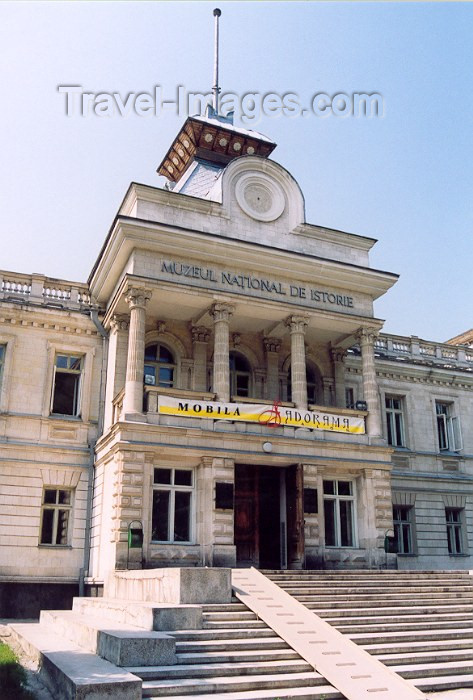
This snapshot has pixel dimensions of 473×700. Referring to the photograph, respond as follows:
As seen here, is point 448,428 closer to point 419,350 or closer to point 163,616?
point 419,350

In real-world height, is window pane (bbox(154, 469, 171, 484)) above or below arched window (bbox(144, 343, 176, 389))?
below

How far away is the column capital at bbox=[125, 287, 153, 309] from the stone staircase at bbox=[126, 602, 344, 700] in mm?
10540

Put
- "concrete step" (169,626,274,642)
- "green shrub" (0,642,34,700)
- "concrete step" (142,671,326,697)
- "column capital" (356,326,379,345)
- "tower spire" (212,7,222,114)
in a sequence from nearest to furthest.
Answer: "green shrub" (0,642,34,700) → "concrete step" (142,671,326,697) → "concrete step" (169,626,274,642) → "column capital" (356,326,379,345) → "tower spire" (212,7,222,114)

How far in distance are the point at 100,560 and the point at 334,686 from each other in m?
11.4

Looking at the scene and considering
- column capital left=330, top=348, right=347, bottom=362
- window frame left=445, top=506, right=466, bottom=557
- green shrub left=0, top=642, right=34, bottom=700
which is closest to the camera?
green shrub left=0, top=642, right=34, bottom=700

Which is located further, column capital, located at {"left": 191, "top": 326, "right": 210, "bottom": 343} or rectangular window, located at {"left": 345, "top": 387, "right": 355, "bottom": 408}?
rectangular window, located at {"left": 345, "top": 387, "right": 355, "bottom": 408}

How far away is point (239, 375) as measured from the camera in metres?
24.4

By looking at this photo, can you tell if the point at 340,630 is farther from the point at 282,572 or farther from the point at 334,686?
the point at 282,572

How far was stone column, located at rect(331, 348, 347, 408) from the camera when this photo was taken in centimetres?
2553

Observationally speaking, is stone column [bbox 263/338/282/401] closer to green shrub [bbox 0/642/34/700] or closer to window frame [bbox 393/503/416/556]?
window frame [bbox 393/503/416/556]

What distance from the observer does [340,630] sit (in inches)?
480

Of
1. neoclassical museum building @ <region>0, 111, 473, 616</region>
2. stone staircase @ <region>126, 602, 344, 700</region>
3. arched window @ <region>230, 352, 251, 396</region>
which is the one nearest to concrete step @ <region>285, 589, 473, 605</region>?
stone staircase @ <region>126, 602, 344, 700</region>

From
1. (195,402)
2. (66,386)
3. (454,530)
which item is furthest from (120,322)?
(454,530)

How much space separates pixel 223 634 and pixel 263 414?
9930 mm
